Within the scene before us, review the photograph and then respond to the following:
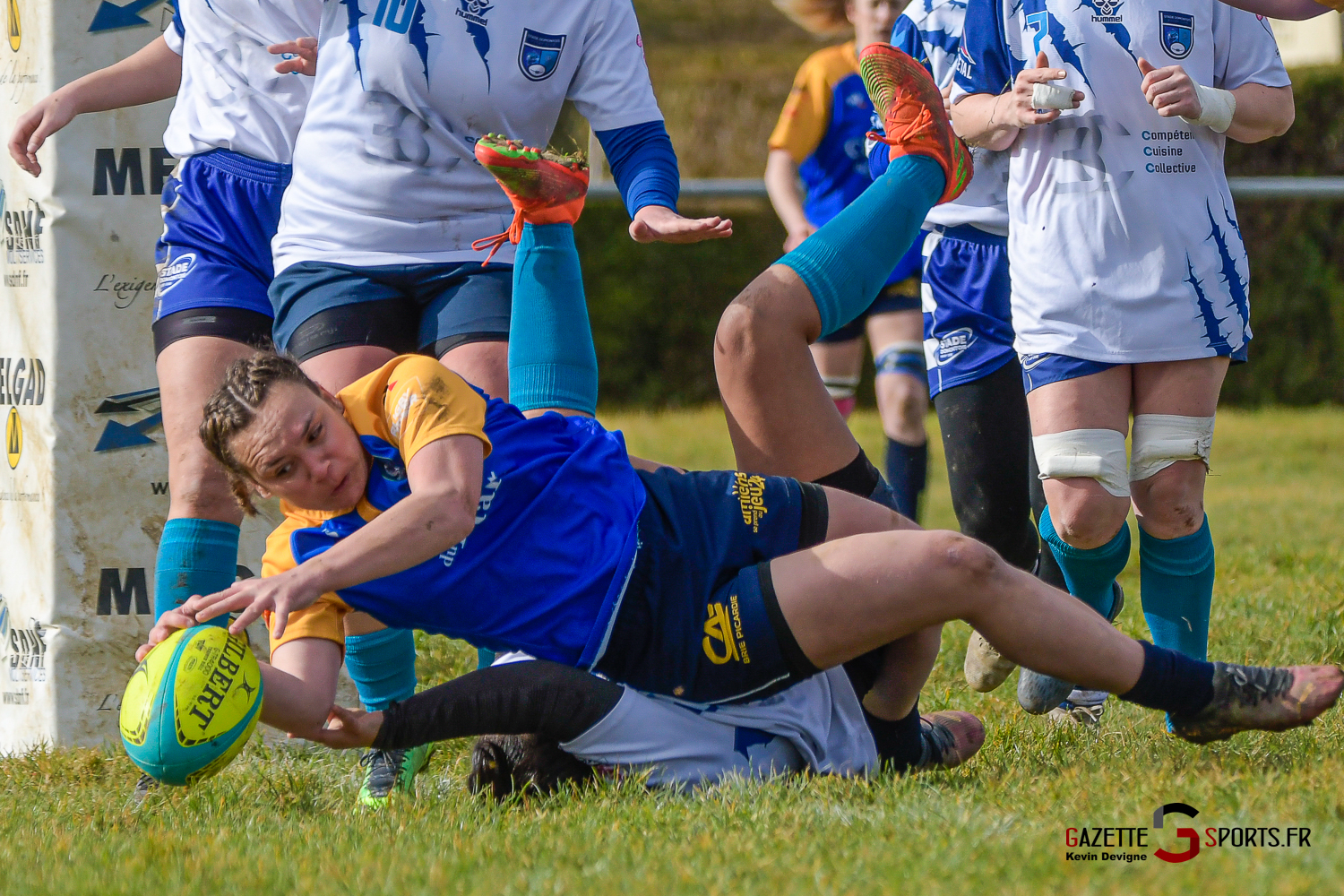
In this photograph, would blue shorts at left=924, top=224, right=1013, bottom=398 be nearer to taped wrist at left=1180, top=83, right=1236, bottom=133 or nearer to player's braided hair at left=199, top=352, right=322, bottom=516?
taped wrist at left=1180, top=83, right=1236, bottom=133

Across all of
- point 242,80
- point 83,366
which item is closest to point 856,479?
point 242,80

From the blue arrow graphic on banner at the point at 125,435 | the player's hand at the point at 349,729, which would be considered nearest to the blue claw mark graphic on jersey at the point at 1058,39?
the player's hand at the point at 349,729

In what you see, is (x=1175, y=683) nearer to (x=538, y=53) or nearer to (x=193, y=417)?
(x=538, y=53)

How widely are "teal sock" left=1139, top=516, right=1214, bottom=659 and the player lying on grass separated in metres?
0.64

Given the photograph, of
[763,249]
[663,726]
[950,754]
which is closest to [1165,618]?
[950,754]

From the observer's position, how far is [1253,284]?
12289mm

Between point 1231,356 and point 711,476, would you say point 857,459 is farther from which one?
point 1231,356

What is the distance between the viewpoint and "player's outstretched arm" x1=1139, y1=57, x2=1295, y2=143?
3283mm

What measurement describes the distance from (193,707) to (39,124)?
1.80 meters

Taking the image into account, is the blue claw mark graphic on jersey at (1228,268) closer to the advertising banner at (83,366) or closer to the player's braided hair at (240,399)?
the player's braided hair at (240,399)

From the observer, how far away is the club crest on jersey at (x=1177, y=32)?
11.4ft

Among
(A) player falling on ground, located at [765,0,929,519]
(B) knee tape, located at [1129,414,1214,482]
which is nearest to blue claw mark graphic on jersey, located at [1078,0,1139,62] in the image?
(B) knee tape, located at [1129,414,1214,482]

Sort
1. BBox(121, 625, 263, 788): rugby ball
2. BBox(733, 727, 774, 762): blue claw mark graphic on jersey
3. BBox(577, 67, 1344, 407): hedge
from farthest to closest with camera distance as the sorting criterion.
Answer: BBox(577, 67, 1344, 407): hedge
BBox(733, 727, 774, 762): blue claw mark graphic on jersey
BBox(121, 625, 263, 788): rugby ball

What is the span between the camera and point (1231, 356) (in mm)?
3568
